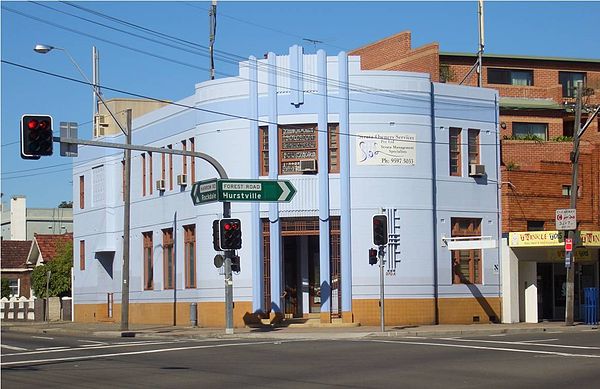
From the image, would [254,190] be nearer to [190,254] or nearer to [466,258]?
[190,254]

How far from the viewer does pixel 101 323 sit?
4778 cm

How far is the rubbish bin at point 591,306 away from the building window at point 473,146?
7.05 metres

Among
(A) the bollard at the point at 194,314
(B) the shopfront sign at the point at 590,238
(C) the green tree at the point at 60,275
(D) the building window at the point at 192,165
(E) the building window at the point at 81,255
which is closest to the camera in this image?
(B) the shopfront sign at the point at 590,238

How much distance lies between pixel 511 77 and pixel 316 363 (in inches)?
1370

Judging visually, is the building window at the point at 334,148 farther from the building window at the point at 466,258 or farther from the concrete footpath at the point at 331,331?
the concrete footpath at the point at 331,331

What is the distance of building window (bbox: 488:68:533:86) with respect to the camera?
52250 mm

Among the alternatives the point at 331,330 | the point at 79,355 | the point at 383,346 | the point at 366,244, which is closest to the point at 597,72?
the point at 366,244

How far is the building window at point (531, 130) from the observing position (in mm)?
48594

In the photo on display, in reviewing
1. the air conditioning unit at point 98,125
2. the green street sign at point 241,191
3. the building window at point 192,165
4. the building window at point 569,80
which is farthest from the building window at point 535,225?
the air conditioning unit at point 98,125

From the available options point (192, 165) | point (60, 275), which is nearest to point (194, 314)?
point (192, 165)

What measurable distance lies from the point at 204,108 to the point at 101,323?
46.8 feet

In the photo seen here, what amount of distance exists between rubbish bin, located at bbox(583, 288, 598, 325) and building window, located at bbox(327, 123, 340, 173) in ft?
36.3

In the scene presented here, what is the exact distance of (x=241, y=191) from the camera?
32.8 meters

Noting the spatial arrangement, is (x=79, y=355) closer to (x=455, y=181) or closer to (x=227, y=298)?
(x=227, y=298)
